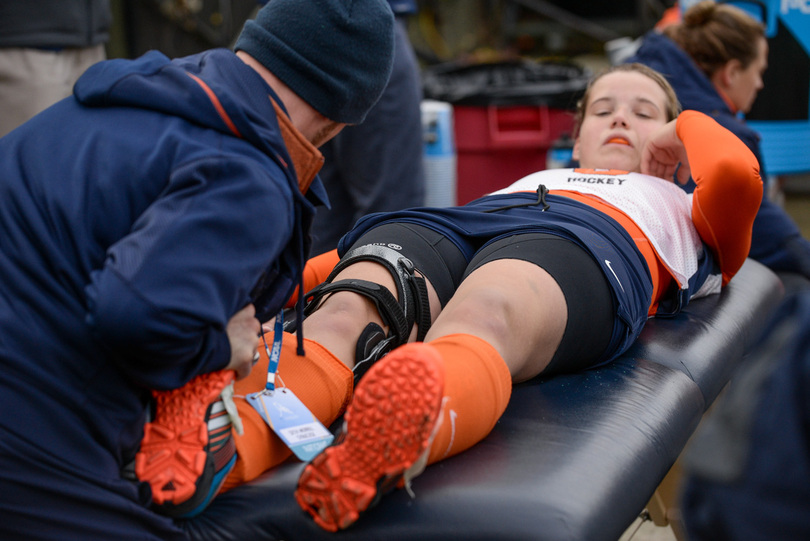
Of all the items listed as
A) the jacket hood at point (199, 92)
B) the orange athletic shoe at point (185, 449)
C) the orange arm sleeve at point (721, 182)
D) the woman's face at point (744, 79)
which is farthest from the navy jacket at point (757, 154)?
the orange athletic shoe at point (185, 449)

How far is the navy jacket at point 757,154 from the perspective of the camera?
2.19 m

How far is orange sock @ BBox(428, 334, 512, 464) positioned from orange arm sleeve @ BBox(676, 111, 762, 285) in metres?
0.68

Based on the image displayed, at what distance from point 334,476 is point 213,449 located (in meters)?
0.17

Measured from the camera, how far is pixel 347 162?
8.18 ft

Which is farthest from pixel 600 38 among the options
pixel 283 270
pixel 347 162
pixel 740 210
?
pixel 283 270

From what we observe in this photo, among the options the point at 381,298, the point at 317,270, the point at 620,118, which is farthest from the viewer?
the point at 620,118

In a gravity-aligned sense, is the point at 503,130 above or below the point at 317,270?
below

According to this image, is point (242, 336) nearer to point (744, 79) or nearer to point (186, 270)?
point (186, 270)

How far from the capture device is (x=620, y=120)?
70.7 inches

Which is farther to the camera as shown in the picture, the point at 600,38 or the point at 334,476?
the point at 600,38

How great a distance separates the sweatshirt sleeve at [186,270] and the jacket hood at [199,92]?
66 mm

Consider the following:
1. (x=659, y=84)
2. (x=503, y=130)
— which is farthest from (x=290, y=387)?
(x=503, y=130)

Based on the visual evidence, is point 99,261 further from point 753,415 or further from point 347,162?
point 347,162

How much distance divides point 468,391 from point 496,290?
0.23m
